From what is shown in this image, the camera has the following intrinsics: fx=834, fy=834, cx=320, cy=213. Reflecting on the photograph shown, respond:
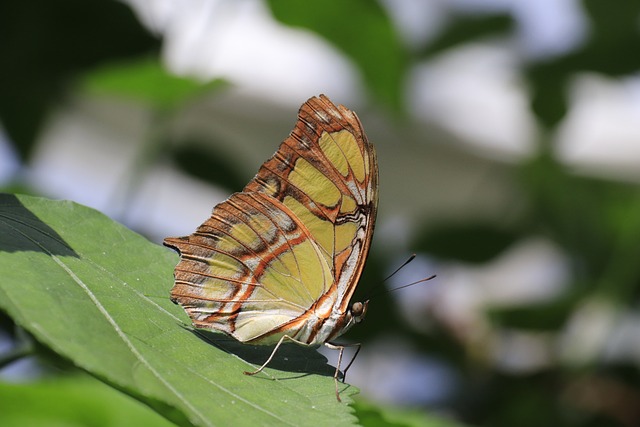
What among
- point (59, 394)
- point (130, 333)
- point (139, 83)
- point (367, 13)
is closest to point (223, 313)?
point (59, 394)

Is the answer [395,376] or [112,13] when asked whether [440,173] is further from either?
[112,13]

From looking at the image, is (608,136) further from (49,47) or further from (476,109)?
(49,47)

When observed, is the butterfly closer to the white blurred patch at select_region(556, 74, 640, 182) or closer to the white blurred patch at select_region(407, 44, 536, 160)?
the white blurred patch at select_region(407, 44, 536, 160)

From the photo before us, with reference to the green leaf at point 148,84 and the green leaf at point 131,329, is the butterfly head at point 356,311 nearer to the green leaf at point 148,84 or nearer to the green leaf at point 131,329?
the green leaf at point 131,329

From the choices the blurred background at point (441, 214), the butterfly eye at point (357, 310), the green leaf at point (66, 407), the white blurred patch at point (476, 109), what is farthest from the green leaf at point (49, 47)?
the white blurred patch at point (476, 109)

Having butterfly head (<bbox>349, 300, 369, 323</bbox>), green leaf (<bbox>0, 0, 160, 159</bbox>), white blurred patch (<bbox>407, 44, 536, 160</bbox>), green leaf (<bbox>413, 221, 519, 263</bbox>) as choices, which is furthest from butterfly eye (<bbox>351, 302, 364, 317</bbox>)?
white blurred patch (<bbox>407, 44, 536, 160</bbox>)

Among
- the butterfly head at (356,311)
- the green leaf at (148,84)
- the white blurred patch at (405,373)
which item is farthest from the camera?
Result: the white blurred patch at (405,373)
